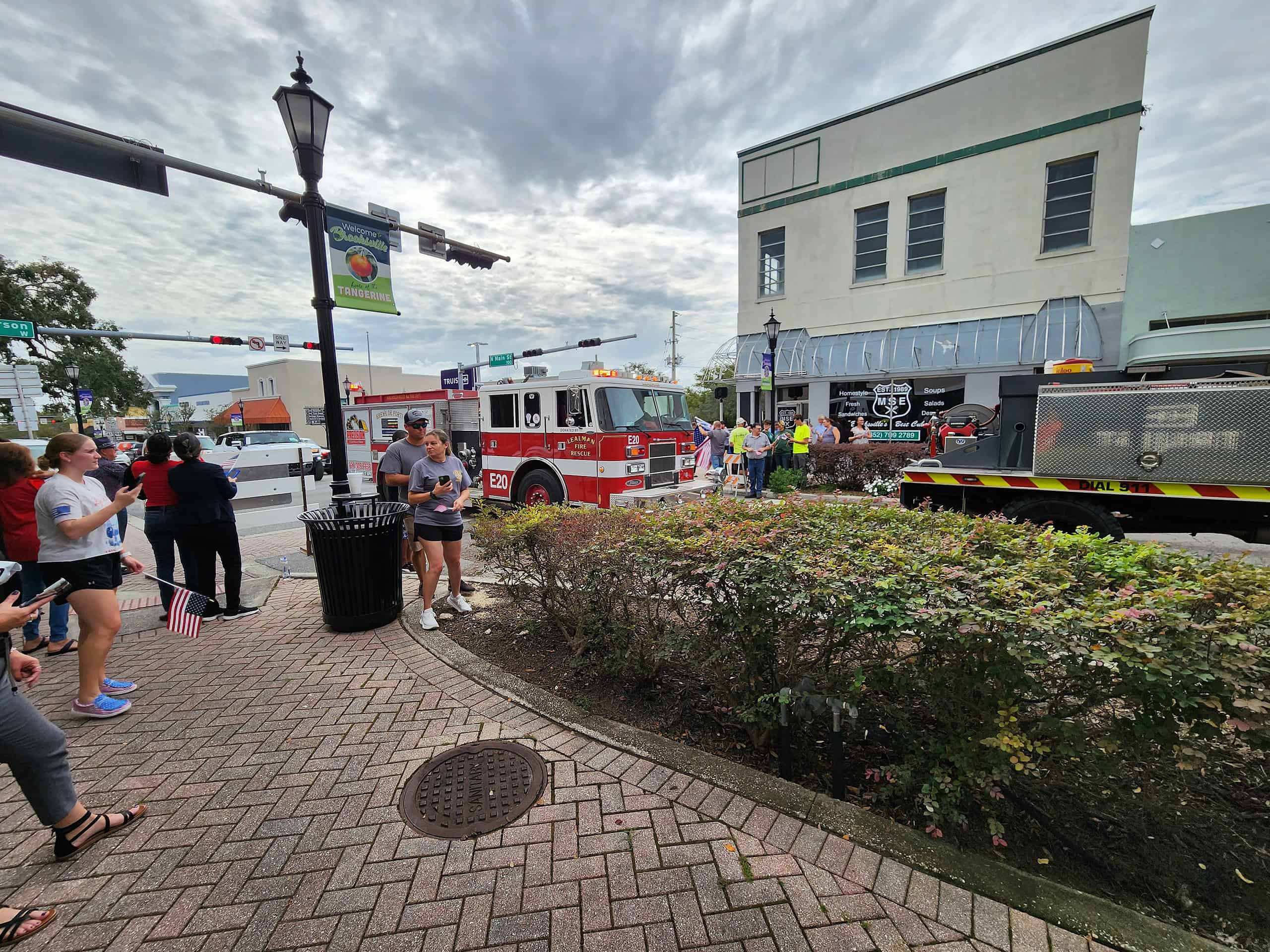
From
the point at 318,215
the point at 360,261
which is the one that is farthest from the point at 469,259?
the point at 318,215

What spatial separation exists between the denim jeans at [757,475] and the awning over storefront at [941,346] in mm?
→ 8827

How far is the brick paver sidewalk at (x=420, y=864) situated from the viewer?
1819 millimetres

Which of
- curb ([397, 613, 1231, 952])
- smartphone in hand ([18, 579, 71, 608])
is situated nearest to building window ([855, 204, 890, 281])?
curb ([397, 613, 1231, 952])

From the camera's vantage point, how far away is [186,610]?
3814 mm

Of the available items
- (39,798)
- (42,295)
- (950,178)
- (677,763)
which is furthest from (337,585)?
(42,295)

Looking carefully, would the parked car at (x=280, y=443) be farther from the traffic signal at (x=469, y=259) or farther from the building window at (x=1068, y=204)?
the building window at (x=1068, y=204)

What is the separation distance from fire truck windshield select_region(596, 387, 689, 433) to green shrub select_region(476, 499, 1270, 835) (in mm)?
5160

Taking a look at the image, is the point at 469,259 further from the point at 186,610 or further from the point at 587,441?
the point at 186,610

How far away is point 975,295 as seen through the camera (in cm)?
1698

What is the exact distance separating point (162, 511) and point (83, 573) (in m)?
2.35

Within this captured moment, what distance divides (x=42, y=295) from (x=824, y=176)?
40.5 m

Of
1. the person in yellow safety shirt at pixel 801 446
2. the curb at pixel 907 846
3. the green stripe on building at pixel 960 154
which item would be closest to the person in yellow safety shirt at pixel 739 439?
the person in yellow safety shirt at pixel 801 446

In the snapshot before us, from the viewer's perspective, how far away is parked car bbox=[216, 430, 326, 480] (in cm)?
1580

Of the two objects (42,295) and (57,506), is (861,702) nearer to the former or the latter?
(57,506)
